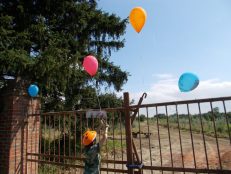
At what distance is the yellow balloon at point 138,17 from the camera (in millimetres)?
4204

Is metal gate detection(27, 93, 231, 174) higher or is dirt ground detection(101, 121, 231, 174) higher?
metal gate detection(27, 93, 231, 174)

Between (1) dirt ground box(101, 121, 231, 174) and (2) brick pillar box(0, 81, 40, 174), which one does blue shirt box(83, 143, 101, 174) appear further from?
(2) brick pillar box(0, 81, 40, 174)

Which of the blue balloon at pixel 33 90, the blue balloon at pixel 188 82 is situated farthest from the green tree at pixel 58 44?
the blue balloon at pixel 188 82

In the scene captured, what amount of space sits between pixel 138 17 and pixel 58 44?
5254 millimetres

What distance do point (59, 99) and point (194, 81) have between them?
6.77 metres

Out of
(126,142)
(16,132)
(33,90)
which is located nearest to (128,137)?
(126,142)

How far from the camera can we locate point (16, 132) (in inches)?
237

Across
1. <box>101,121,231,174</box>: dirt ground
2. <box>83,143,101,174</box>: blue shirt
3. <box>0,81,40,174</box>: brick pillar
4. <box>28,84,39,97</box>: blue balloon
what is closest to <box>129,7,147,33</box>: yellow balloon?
<box>101,121,231,174</box>: dirt ground

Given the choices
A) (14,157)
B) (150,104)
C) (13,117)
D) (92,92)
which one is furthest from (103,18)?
(150,104)

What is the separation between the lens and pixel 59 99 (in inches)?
371

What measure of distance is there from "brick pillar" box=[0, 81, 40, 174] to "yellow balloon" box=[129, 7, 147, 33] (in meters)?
3.22

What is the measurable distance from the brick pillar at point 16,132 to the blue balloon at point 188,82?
12.2 ft

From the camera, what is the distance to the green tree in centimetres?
716

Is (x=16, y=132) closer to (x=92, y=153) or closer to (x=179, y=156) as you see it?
(x=92, y=153)
